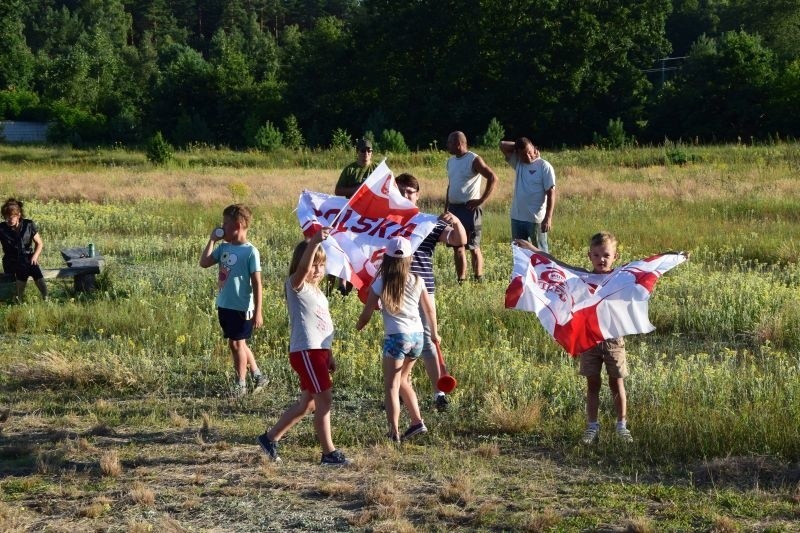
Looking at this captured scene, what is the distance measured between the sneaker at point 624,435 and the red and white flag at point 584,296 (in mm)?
580

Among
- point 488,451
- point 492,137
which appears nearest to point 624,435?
point 488,451

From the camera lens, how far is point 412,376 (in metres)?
9.02

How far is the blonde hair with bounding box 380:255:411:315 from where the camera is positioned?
7047 millimetres

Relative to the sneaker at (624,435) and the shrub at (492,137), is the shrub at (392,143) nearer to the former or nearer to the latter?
the shrub at (492,137)

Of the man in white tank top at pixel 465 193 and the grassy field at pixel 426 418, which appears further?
the man in white tank top at pixel 465 193

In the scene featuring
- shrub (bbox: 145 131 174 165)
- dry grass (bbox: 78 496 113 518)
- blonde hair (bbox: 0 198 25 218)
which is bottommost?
dry grass (bbox: 78 496 113 518)

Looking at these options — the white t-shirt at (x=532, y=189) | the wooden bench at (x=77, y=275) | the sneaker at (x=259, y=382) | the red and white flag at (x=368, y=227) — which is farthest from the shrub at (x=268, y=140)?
the red and white flag at (x=368, y=227)

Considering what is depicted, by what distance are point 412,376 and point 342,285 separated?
3.68 m

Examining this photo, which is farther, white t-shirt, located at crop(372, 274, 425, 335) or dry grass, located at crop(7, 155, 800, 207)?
dry grass, located at crop(7, 155, 800, 207)

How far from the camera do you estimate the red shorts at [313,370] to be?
6.85 metres

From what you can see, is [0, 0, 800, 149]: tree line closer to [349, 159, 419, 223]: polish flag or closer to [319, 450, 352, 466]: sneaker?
[349, 159, 419, 223]: polish flag

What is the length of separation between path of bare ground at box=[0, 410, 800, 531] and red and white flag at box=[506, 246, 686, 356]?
2.83 ft

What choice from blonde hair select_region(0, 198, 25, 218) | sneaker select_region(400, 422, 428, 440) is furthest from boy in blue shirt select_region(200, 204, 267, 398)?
blonde hair select_region(0, 198, 25, 218)

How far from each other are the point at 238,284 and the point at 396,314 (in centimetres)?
193
